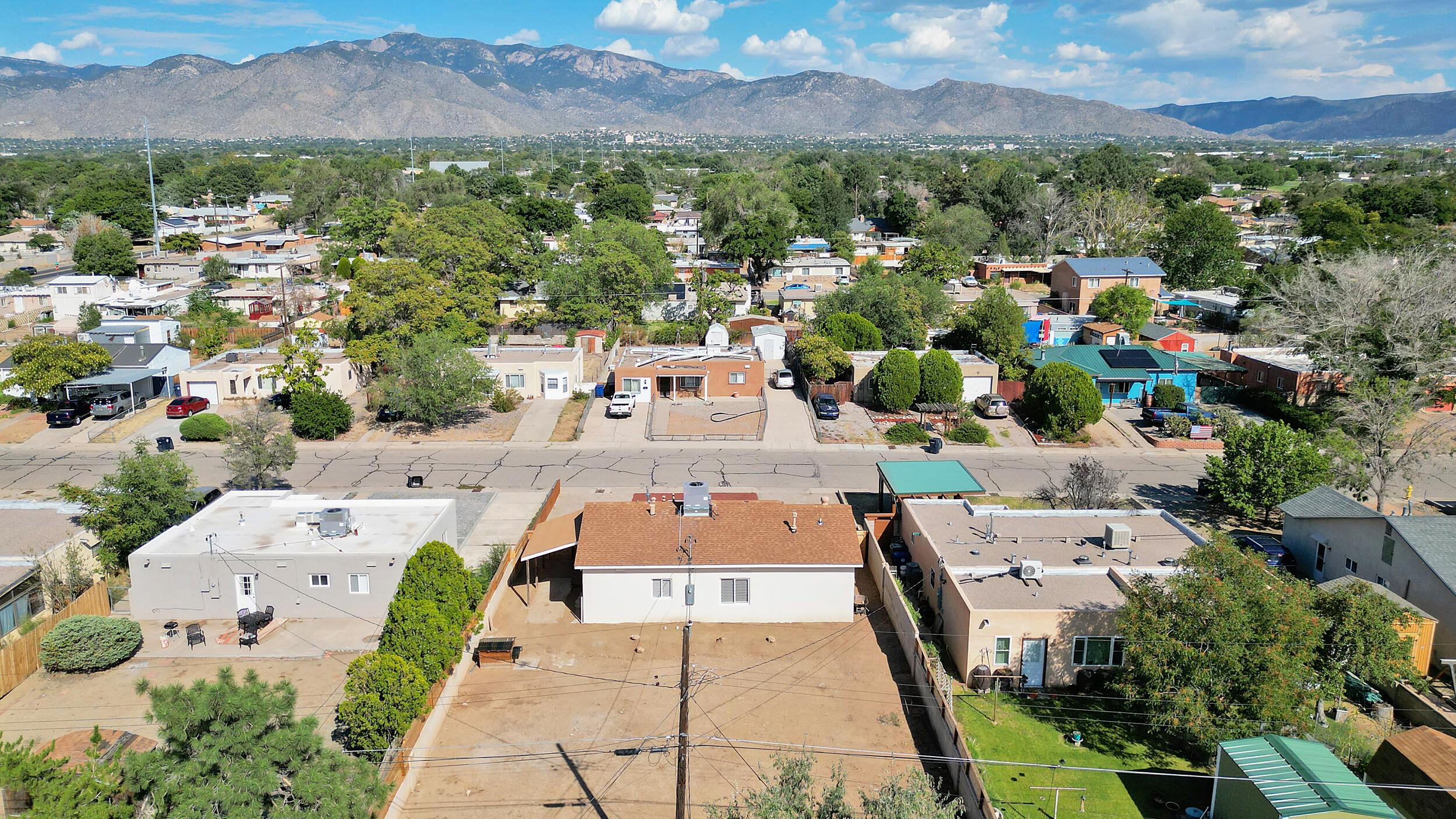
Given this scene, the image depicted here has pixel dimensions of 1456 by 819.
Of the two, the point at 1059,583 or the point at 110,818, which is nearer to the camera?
the point at 110,818

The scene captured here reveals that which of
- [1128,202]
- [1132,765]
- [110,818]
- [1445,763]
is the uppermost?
[1128,202]

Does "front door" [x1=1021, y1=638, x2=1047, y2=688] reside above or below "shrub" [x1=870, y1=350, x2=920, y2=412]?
below

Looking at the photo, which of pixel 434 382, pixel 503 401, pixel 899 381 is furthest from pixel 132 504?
pixel 899 381

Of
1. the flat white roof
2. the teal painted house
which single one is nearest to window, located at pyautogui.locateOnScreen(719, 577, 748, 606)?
the flat white roof

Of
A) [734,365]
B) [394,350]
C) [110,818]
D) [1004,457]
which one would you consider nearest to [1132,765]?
[110,818]

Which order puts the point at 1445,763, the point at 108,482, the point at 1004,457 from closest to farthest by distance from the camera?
1. the point at 1445,763
2. the point at 108,482
3. the point at 1004,457

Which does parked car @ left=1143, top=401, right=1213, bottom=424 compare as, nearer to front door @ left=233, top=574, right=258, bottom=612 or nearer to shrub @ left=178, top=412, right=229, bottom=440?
front door @ left=233, top=574, right=258, bottom=612

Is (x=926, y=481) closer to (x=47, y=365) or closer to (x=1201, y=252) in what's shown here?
(x=47, y=365)

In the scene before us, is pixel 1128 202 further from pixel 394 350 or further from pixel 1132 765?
pixel 1132 765
